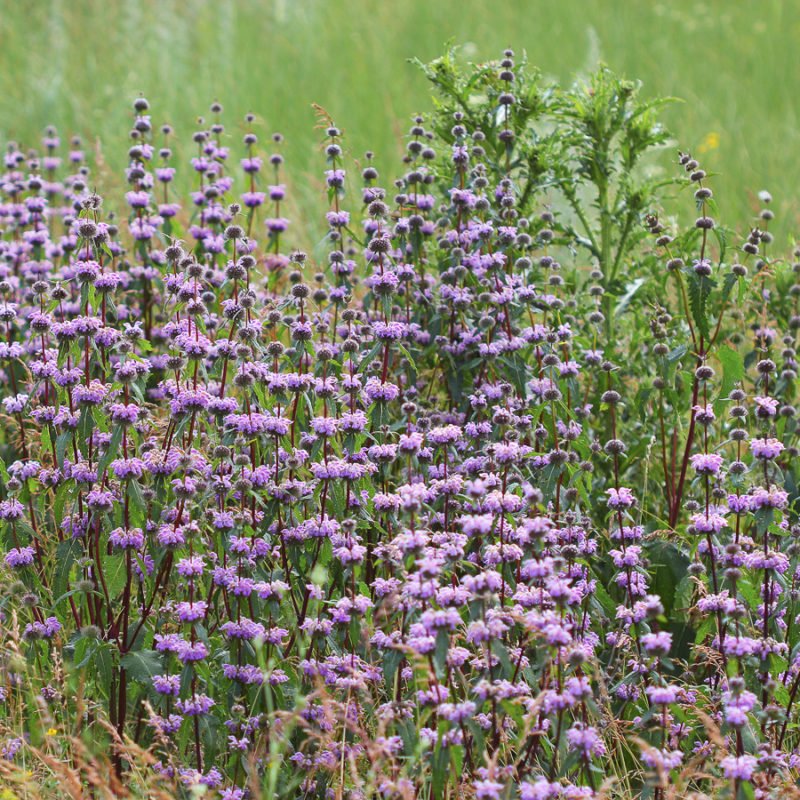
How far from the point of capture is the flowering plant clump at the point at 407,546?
2512mm

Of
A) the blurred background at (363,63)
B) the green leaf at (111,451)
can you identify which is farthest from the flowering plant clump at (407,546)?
the blurred background at (363,63)

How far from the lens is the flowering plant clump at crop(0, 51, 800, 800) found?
2512mm

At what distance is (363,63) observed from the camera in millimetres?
8453

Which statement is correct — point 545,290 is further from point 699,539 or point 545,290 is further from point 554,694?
point 554,694

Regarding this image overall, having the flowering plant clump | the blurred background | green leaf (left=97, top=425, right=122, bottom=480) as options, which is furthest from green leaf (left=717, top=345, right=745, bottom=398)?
the blurred background

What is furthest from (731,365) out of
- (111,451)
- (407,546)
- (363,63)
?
(363,63)

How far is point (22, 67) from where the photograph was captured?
8906mm

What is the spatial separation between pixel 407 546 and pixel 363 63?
6.65m

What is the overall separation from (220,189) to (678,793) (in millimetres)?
2701

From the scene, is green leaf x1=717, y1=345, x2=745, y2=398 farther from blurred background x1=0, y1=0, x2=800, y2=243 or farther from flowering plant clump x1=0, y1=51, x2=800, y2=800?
blurred background x1=0, y1=0, x2=800, y2=243

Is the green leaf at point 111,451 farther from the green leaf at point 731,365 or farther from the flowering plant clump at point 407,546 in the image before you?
the green leaf at point 731,365

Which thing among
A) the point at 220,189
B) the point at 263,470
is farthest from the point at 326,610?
the point at 220,189

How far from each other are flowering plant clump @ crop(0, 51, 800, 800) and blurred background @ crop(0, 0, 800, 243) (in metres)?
3.05

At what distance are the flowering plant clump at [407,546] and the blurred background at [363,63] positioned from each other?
9.99 ft
